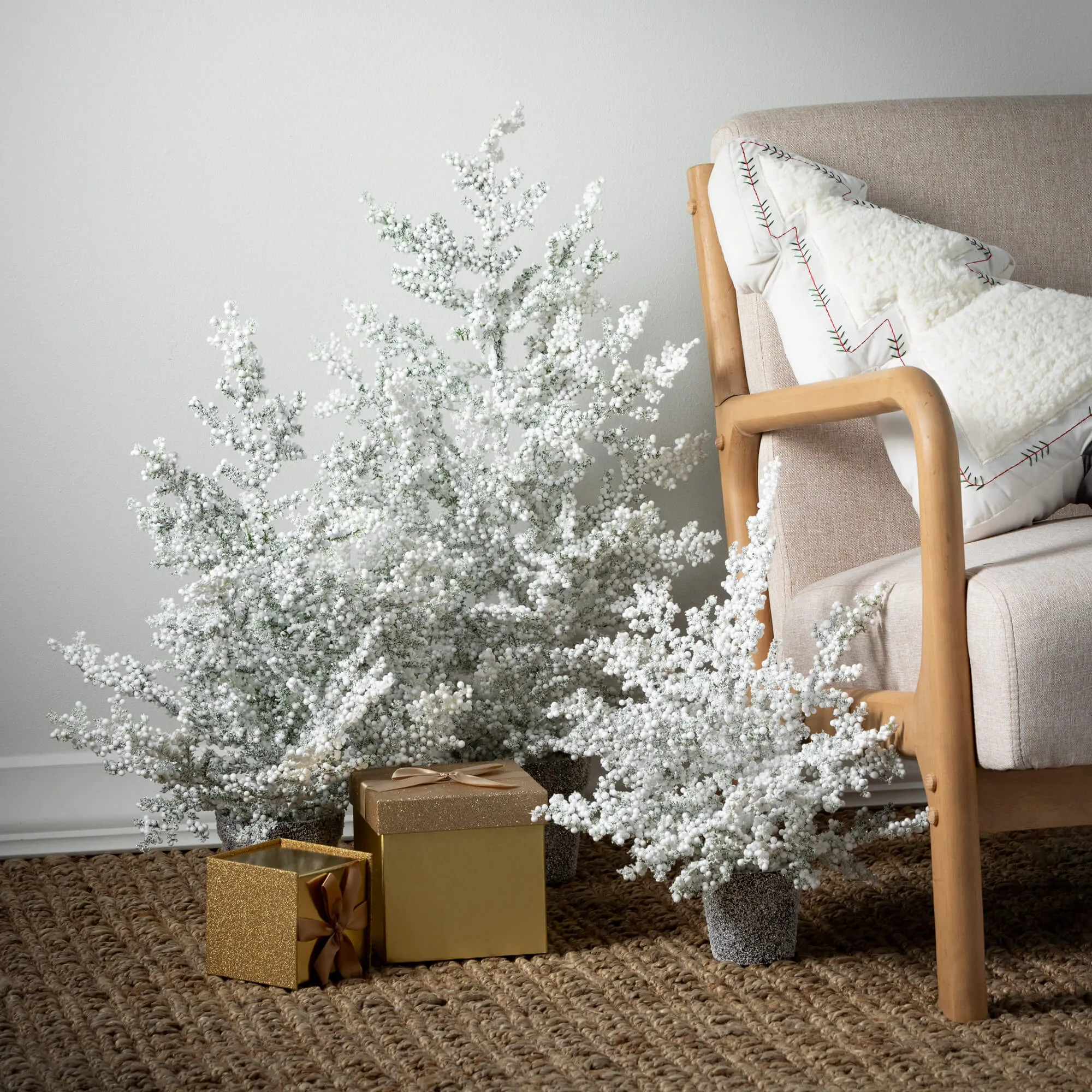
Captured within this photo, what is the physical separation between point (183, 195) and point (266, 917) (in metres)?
0.98

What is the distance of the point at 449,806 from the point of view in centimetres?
108

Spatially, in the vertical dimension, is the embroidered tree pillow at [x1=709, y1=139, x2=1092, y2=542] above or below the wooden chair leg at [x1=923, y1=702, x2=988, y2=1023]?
above

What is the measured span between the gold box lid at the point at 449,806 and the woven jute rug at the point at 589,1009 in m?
0.14

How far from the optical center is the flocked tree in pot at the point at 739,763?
0.98 meters

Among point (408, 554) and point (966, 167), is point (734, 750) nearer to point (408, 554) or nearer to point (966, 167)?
point (408, 554)

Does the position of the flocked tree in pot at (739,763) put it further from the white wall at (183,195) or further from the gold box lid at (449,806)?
the white wall at (183,195)

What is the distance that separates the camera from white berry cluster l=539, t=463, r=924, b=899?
3.22 feet

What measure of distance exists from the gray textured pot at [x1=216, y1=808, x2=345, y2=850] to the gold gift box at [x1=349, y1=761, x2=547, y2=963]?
148 mm

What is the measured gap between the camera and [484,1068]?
880 millimetres

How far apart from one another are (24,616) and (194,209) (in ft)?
1.96

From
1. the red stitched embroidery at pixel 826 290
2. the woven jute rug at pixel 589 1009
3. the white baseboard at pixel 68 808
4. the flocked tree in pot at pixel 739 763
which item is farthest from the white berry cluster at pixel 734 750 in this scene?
the white baseboard at pixel 68 808

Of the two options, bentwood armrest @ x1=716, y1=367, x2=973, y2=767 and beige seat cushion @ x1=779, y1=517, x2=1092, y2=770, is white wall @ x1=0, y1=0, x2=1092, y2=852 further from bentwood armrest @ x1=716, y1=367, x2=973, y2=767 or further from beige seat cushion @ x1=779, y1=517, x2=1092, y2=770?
beige seat cushion @ x1=779, y1=517, x2=1092, y2=770

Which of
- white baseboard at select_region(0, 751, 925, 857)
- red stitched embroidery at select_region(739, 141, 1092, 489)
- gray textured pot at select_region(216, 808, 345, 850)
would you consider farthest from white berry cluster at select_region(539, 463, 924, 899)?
white baseboard at select_region(0, 751, 925, 857)

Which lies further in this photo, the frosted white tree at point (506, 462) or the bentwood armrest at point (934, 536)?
the frosted white tree at point (506, 462)
